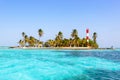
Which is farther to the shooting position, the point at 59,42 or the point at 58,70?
the point at 59,42

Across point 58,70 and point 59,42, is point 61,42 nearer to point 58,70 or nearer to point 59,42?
point 59,42

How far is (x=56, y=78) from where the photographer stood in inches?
647

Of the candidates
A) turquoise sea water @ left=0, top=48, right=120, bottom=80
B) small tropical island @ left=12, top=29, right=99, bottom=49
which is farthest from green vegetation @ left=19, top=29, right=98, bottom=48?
turquoise sea water @ left=0, top=48, right=120, bottom=80

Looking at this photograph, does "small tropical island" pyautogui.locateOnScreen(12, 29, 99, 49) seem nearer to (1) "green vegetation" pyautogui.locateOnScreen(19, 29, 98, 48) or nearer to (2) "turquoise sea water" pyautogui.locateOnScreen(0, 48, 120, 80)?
(1) "green vegetation" pyautogui.locateOnScreen(19, 29, 98, 48)

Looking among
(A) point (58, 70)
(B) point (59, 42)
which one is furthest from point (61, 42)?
(A) point (58, 70)

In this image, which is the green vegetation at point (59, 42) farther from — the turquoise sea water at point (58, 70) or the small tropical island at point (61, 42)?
the turquoise sea water at point (58, 70)

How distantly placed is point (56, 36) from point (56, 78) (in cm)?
9971

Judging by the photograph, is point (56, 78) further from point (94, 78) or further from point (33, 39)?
point (33, 39)

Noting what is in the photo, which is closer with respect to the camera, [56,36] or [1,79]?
[1,79]

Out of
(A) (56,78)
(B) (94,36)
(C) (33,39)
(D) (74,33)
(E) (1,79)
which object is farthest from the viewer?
(B) (94,36)

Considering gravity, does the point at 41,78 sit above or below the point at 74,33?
below

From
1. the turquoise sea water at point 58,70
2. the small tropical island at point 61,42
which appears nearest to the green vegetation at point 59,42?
the small tropical island at point 61,42

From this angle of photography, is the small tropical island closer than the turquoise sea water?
No

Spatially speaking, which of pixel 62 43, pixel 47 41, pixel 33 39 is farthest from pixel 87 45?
pixel 33 39
